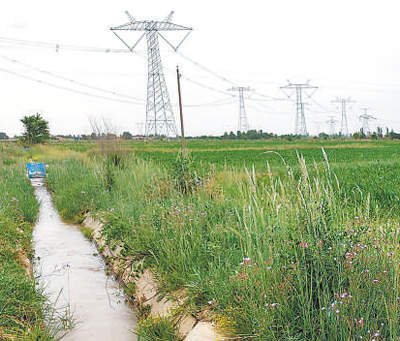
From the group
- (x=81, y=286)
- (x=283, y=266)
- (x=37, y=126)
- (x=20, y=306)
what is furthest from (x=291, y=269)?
(x=37, y=126)

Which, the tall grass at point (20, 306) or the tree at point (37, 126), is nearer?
the tall grass at point (20, 306)

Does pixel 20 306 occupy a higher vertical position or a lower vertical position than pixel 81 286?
higher

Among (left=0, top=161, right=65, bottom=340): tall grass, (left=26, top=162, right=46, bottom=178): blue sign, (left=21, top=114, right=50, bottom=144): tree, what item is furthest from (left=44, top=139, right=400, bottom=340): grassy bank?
(left=21, top=114, right=50, bottom=144): tree

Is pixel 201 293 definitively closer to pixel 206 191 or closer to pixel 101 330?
pixel 101 330

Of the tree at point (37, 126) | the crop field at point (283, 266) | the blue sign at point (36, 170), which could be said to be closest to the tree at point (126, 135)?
the blue sign at point (36, 170)

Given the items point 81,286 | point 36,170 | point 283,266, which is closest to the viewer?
point 283,266

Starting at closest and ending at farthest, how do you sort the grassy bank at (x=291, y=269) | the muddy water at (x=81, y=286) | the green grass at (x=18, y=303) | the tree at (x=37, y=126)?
the grassy bank at (x=291, y=269) < the green grass at (x=18, y=303) < the muddy water at (x=81, y=286) < the tree at (x=37, y=126)

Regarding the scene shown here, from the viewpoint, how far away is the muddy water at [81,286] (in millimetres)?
4535

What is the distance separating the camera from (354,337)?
98.7 inches

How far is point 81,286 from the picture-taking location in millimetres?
5711

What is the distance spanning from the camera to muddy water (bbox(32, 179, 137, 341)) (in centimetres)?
454

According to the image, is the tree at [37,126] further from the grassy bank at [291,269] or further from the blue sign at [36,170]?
the grassy bank at [291,269]

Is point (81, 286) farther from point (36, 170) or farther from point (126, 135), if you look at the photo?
point (36, 170)

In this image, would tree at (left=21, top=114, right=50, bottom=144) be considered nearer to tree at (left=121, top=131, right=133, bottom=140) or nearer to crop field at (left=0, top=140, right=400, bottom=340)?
tree at (left=121, top=131, right=133, bottom=140)
